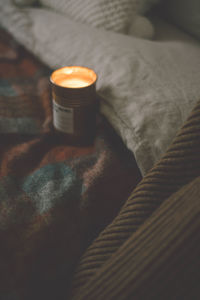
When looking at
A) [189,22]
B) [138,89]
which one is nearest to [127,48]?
[138,89]

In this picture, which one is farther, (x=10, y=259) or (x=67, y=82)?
(x=67, y=82)

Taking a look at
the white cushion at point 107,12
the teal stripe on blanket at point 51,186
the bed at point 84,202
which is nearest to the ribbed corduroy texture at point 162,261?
the bed at point 84,202

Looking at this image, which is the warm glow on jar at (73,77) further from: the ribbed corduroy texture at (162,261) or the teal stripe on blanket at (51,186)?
the ribbed corduroy texture at (162,261)

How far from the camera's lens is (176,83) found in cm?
49

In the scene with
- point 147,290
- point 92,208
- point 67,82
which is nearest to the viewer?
point 147,290

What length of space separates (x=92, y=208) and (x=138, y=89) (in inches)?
8.8

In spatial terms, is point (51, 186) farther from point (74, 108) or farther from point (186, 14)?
point (186, 14)

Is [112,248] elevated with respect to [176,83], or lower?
lower

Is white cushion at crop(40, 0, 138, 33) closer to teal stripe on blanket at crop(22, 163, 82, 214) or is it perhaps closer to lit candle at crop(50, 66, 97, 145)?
lit candle at crop(50, 66, 97, 145)

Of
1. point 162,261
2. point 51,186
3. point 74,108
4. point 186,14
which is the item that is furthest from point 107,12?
point 162,261

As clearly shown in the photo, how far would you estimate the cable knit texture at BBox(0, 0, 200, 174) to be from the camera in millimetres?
433

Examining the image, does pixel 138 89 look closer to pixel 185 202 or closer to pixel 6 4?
pixel 185 202

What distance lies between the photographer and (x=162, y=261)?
30 cm

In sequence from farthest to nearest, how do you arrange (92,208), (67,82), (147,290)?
1. (67,82)
2. (92,208)
3. (147,290)
